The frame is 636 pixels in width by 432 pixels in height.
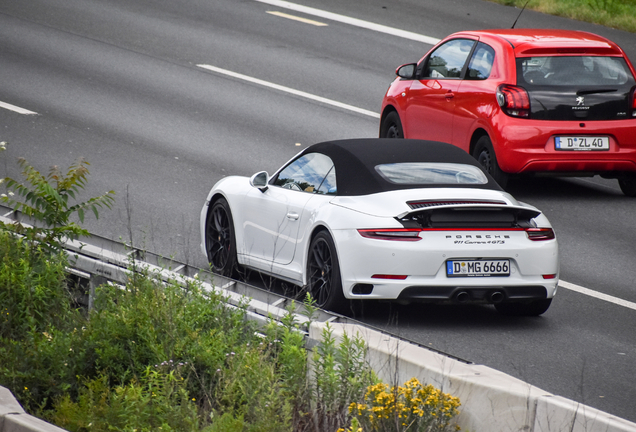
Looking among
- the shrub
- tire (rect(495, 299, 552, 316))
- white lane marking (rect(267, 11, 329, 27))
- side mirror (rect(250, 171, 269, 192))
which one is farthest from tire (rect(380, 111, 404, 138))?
the shrub

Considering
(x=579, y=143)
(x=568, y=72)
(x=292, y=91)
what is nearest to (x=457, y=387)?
(x=579, y=143)

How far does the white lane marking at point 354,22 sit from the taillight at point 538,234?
13516 mm

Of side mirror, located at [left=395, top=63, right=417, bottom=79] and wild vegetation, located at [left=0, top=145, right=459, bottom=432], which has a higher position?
side mirror, located at [left=395, top=63, right=417, bottom=79]

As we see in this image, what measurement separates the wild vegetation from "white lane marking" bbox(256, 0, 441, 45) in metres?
14.7

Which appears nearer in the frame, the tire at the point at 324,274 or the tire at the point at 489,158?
the tire at the point at 324,274

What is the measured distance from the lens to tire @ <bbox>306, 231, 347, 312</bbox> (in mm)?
7879

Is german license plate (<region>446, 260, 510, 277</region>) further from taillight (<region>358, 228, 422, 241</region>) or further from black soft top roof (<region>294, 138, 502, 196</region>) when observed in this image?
black soft top roof (<region>294, 138, 502, 196</region>)

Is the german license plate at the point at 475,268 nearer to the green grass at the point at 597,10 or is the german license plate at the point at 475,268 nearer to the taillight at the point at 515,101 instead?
the taillight at the point at 515,101

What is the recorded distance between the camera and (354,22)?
2292 cm

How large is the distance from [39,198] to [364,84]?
10961 millimetres

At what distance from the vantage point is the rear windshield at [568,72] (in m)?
12.1

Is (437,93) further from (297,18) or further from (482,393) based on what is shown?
(297,18)

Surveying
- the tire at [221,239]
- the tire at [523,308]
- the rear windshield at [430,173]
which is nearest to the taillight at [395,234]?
the rear windshield at [430,173]

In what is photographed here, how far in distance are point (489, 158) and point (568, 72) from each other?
1.33 m
